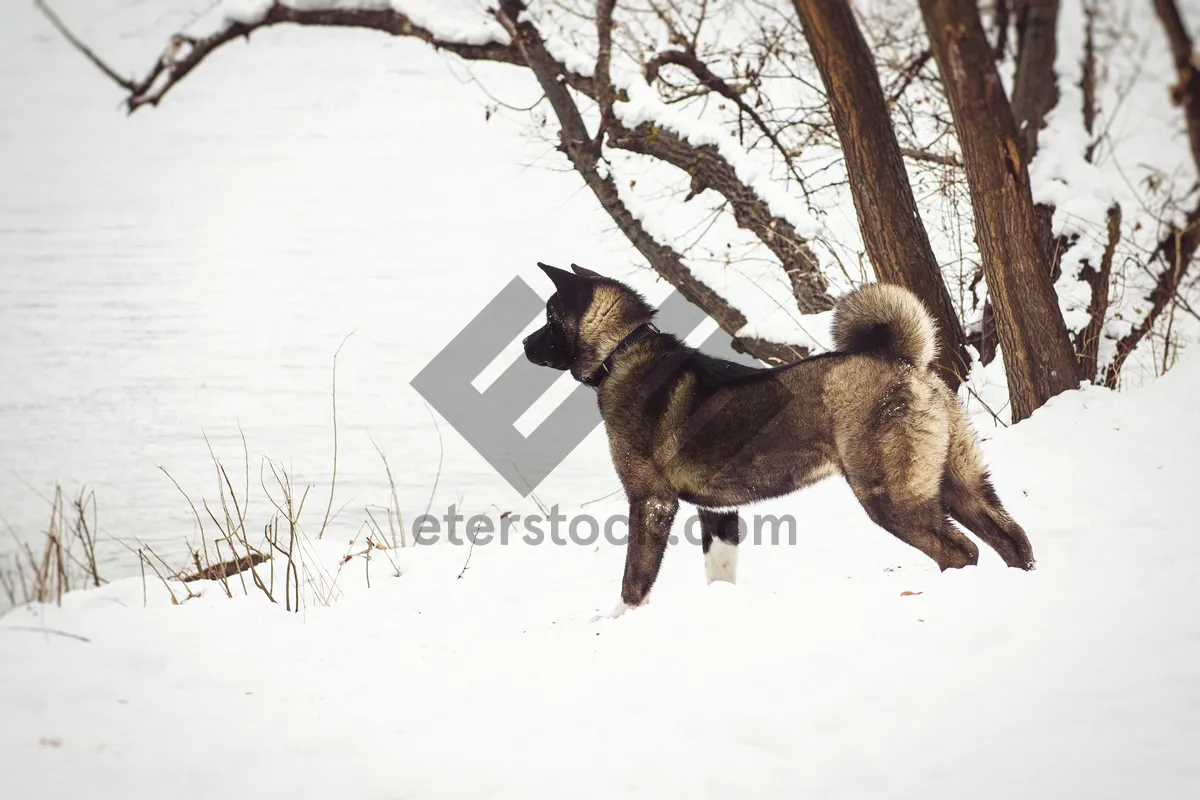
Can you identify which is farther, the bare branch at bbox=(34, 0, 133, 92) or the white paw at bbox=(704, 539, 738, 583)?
the white paw at bbox=(704, 539, 738, 583)

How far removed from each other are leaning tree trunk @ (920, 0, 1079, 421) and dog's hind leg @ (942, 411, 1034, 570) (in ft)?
5.54

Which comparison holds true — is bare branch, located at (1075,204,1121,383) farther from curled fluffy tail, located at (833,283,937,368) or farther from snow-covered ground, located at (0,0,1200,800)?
curled fluffy tail, located at (833,283,937,368)

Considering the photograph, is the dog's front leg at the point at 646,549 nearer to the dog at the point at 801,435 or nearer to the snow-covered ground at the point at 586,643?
the dog at the point at 801,435

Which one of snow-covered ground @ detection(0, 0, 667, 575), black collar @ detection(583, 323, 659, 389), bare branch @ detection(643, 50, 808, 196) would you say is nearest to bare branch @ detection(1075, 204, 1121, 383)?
bare branch @ detection(643, 50, 808, 196)

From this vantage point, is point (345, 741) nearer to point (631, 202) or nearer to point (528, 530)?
point (528, 530)

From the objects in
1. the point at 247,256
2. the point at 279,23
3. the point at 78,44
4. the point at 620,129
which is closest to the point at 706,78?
the point at 620,129

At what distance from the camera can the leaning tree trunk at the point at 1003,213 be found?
437cm

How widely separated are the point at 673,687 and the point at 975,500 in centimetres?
176

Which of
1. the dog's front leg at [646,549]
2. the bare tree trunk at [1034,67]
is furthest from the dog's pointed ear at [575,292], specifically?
the bare tree trunk at [1034,67]

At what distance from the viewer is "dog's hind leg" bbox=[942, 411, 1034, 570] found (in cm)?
393

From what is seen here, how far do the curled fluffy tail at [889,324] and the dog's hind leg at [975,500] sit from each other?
376 millimetres

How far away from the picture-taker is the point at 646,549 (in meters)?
4.20

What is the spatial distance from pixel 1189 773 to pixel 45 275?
57.3 feet

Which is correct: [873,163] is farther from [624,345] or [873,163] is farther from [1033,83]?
[624,345]
